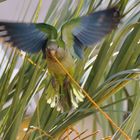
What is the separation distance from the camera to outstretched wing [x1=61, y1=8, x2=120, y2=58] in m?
0.34

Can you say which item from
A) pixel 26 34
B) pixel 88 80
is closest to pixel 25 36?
pixel 26 34

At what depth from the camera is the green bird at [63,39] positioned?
0.33 m

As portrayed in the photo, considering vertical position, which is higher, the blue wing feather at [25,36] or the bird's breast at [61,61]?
the blue wing feather at [25,36]

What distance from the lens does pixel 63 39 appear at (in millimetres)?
363

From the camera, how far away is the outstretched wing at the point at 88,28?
344mm

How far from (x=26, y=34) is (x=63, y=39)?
4 centimetres

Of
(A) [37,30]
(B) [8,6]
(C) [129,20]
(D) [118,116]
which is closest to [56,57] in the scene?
(A) [37,30]

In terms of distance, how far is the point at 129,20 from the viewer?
442 mm

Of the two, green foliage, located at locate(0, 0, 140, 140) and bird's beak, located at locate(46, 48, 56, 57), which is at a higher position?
bird's beak, located at locate(46, 48, 56, 57)

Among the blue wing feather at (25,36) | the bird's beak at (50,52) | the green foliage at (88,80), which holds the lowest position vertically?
the green foliage at (88,80)

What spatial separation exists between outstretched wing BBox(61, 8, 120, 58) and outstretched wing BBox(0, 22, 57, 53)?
16mm

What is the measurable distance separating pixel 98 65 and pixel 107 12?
105 millimetres

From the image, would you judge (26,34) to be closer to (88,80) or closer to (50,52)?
(50,52)

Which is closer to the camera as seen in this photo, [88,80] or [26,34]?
[26,34]
